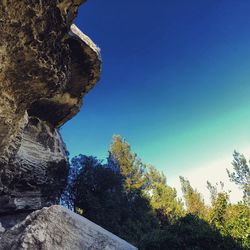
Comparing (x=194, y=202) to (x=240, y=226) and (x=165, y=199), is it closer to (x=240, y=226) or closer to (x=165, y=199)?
(x=165, y=199)

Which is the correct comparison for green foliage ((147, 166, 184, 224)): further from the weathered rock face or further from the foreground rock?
the foreground rock

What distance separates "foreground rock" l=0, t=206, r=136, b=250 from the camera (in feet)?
6.57

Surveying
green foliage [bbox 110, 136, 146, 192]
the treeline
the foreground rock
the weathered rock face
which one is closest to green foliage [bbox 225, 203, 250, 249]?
the treeline

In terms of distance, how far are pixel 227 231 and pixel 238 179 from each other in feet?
151

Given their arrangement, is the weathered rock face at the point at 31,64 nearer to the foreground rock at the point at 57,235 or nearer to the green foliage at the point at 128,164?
the foreground rock at the point at 57,235

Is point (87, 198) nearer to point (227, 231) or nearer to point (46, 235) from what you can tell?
point (227, 231)

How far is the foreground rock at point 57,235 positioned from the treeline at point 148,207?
8.86m

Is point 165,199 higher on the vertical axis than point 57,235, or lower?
higher

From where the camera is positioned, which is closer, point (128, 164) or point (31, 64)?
point (31, 64)

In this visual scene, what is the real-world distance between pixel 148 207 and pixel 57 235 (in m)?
31.2

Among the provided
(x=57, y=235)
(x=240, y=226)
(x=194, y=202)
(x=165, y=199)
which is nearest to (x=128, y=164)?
(x=165, y=199)

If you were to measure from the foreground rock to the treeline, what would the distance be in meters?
8.86

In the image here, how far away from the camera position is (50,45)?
527cm

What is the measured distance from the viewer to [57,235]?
Result: 2.05m
